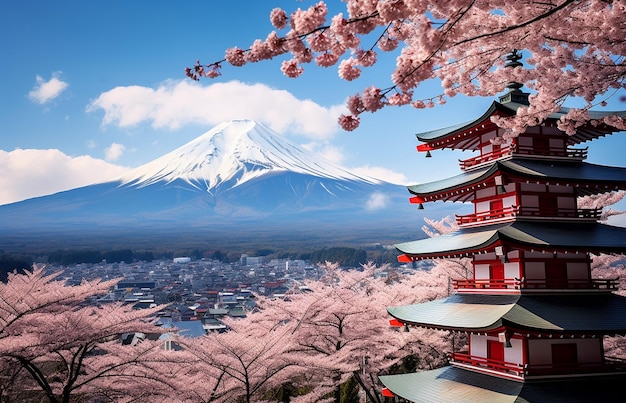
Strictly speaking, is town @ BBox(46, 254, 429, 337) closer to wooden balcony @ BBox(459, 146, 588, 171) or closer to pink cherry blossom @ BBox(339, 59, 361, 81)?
wooden balcony @ BBox(459, 146, 588, 171)

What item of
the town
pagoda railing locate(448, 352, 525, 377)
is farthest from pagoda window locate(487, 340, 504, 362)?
the town

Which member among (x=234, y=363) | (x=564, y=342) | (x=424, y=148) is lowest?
(x=234, y=363)

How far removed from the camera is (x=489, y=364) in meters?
9.69

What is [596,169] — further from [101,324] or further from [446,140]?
[101,324]

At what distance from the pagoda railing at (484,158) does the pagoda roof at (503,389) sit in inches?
162

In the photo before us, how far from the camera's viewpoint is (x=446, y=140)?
11789 millimetres

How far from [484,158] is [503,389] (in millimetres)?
4518

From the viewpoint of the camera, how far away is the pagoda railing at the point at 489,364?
9.10 m

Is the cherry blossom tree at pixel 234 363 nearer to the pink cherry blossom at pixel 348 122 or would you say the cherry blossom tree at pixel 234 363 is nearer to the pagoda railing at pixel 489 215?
the pagoda railing at pixel 489 215

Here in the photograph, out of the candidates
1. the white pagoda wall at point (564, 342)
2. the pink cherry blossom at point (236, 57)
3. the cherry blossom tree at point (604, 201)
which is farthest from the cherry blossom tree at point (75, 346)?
the cherry blossom tree at point (604, 201)

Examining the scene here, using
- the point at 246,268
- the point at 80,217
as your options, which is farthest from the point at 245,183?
the point at 246,268

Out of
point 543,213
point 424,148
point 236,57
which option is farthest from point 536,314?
point 236,57

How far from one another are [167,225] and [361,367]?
123442 millimetres

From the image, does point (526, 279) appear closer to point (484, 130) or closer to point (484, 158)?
point (484, 158)
